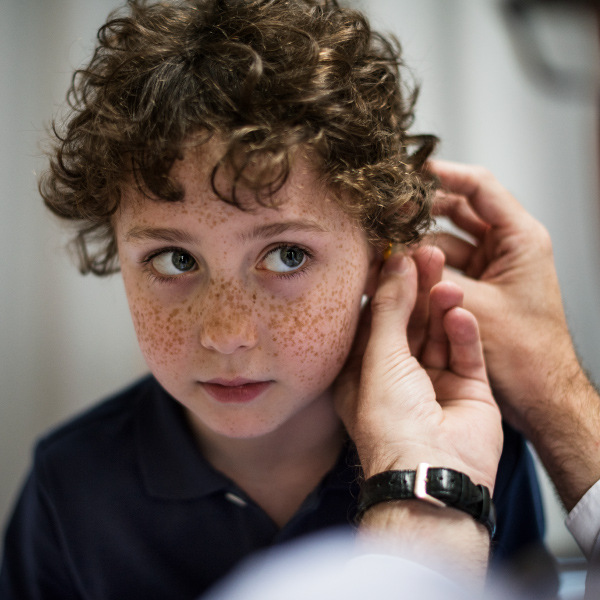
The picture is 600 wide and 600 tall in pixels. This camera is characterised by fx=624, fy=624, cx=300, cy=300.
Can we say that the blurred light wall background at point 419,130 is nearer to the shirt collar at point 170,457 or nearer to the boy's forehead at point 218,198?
the shirt collar at point 170,457

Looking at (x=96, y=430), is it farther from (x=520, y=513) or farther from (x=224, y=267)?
(x=520, y=513)

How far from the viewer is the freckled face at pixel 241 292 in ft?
2.40

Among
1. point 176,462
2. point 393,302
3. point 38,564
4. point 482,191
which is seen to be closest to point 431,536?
point 393,302

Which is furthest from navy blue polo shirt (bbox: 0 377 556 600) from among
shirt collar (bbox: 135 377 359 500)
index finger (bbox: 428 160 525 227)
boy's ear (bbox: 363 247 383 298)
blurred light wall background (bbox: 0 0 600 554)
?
blurred light wall background (bbox: 0 0 600 554)

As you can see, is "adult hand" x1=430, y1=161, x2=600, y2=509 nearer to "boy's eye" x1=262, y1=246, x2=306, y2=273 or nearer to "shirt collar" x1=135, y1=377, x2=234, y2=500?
"boy's eye" x1=262, y1=246, x2=306, y2=273

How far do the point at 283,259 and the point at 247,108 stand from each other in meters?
0.18

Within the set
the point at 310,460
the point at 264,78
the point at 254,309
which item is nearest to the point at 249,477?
the point at 310,460

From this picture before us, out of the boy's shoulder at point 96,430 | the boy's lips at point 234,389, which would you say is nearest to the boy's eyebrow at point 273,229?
the boy's lips at point 234,389

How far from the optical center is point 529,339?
0.94m

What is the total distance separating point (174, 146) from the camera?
0.71 m

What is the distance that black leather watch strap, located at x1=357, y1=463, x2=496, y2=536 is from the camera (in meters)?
0.70

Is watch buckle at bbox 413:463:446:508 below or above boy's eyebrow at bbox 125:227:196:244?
below

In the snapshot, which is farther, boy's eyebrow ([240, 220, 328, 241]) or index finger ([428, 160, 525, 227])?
index finger ([428, 160, 525, 227])

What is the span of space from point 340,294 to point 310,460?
0.31 m
